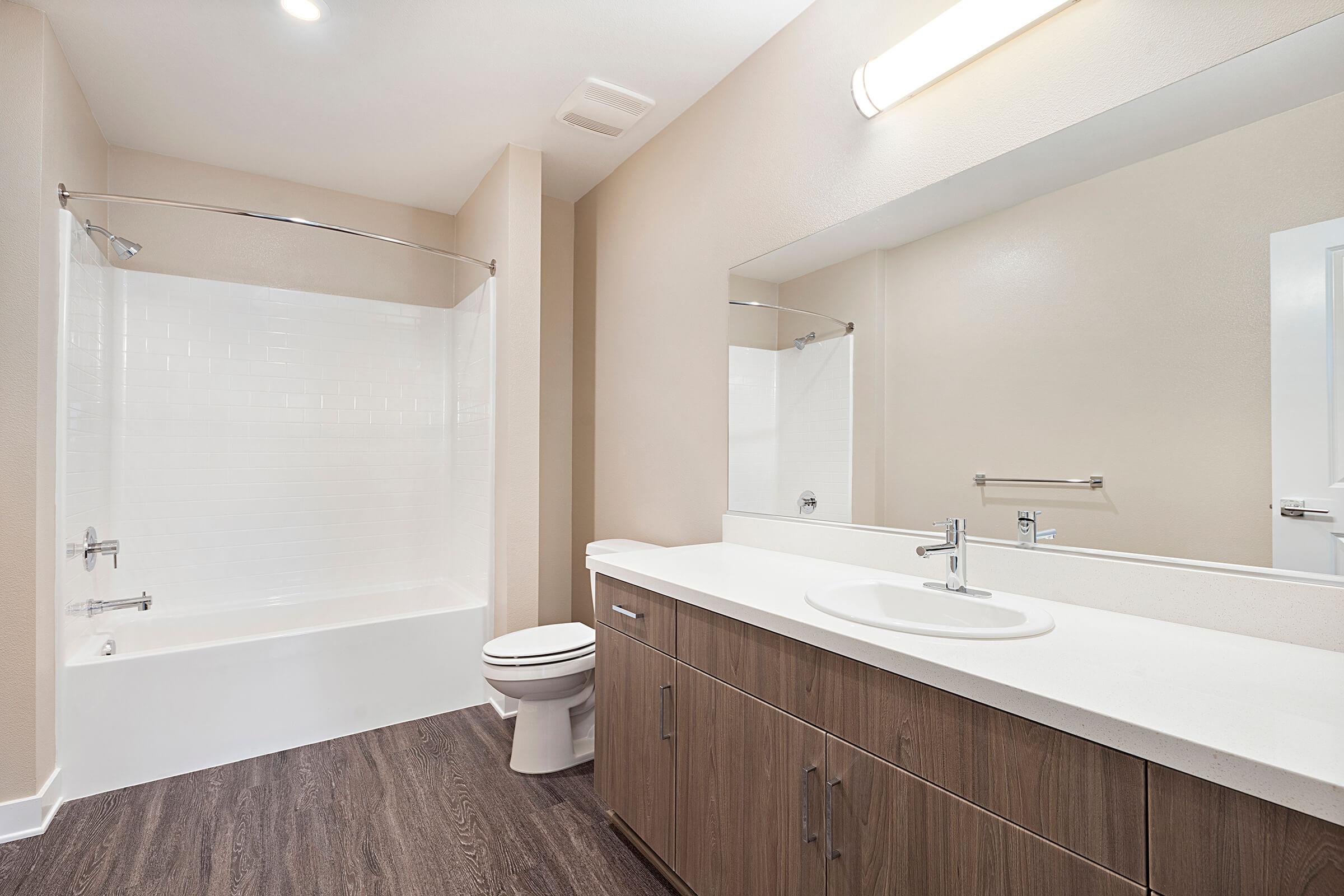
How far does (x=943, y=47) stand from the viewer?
1.53 m

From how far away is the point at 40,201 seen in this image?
1980mm

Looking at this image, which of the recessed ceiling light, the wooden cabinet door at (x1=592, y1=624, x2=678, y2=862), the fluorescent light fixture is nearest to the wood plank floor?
the wooden cabinet door at (x1=592, y1=624, x2=678, y2=862)

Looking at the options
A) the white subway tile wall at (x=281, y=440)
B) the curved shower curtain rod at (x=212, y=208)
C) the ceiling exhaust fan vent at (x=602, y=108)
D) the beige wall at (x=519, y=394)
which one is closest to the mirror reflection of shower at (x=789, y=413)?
the ceiling exhaust fan vent at (x=602, y=108)

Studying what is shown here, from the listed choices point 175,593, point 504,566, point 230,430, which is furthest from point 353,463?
point 504,566

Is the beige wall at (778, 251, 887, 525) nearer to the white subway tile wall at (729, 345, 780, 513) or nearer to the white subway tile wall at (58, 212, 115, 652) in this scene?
the white subway tile wall at (729, 345, 780, 513)

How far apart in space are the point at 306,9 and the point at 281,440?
2.09 m

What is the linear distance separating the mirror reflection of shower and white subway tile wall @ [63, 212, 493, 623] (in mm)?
1352

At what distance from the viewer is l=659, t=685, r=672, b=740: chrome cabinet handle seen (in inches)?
62.3

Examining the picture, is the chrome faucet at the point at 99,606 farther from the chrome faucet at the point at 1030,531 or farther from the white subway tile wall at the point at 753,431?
the chrome faucet at the point at 1030,531

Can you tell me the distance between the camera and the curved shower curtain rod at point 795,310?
187cm

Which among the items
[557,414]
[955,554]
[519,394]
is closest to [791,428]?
[955,554]

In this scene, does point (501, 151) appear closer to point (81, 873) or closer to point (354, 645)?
point (354, 645)

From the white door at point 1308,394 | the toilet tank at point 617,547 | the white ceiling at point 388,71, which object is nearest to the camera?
the white door at point 1308,394

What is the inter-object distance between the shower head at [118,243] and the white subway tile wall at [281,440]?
0.13m
